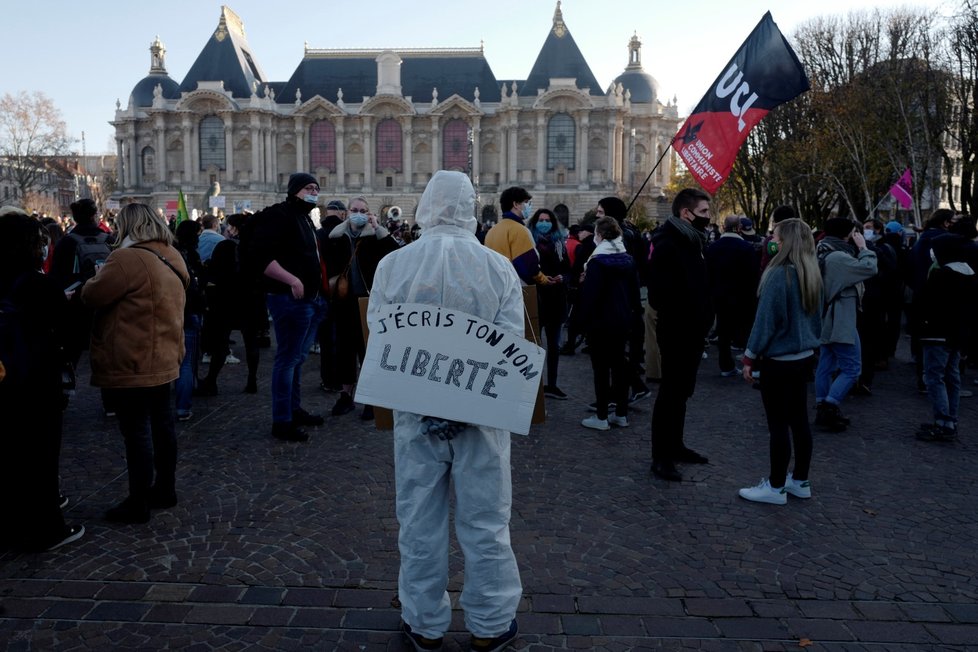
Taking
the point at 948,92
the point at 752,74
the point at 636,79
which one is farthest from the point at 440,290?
the point at 636,79

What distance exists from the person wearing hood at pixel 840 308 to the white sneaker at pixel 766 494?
2262 mm

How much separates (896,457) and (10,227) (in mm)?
6260

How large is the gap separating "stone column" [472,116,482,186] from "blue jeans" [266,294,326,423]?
2506 inches

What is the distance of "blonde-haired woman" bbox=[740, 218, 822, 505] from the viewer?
5.14 metres

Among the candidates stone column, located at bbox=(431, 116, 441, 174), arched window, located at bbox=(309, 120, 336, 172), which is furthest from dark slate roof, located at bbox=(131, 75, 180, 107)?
stone column, located at bbox=(431, 116, 441, 174)

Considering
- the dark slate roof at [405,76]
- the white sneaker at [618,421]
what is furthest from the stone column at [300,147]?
the white sneaker at [618,421]

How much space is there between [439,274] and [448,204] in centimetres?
29

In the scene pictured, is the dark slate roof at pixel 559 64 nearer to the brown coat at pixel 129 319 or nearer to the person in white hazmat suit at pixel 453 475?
the brown coat at pixel 129 319

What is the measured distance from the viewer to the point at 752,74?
315 inches

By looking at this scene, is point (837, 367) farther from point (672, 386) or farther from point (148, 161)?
point (148, 161)

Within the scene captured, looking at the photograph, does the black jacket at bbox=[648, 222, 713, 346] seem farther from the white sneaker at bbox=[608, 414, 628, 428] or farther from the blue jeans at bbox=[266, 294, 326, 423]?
the blue jeans at bbox=[266, 294, 326, 423]

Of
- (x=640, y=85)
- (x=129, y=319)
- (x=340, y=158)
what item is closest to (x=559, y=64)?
(x=640, y=85)

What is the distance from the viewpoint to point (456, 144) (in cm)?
7075

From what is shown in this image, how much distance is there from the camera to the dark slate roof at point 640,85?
7331 cm
